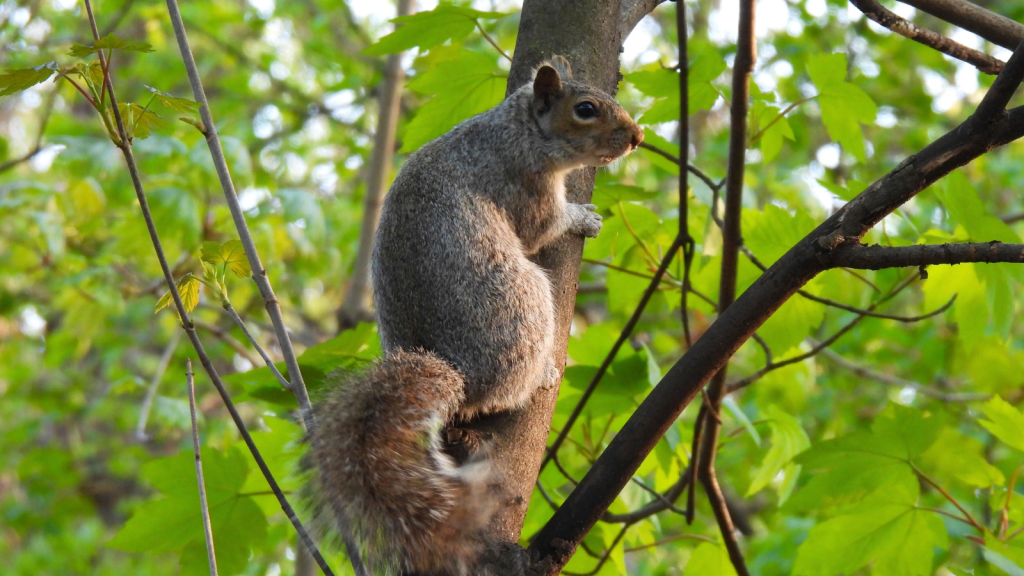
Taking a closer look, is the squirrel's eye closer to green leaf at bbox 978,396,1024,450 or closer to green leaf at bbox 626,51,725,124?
green leaf at bbox 626,51,725,124

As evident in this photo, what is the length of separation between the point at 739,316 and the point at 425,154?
971mm

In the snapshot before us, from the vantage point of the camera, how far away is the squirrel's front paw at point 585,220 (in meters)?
1.79

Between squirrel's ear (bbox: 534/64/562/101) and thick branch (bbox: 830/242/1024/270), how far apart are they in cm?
85

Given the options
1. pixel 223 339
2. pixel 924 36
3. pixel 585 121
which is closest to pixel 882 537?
pixel 924 36

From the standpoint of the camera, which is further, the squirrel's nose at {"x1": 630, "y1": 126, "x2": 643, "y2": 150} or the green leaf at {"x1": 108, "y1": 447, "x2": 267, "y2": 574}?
the squirrel's nose at {"x1": 630, "y1": 126, "x2": 643, "y2": 150}

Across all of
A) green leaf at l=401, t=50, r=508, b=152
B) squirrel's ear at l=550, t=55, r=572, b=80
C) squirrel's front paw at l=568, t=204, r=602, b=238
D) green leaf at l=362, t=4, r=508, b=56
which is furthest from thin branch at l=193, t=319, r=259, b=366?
squirrel's ear at l=550, t=55, r=572, b=80

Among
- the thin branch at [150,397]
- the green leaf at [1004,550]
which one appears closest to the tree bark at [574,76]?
the green leaf at [1004,550]

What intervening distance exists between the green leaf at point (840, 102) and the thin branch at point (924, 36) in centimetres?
24

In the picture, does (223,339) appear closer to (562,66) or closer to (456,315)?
(456,315)

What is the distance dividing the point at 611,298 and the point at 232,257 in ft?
3.56

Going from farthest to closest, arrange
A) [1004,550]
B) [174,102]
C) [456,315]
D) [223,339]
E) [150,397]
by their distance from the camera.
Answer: [223,339]
[150,397]
[456,315]
[1004,550]
[174,102]

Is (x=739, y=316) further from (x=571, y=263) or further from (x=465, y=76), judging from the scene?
(x=465, y=76)

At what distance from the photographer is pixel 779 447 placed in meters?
1.84

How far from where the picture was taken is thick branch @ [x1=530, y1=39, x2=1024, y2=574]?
3.72 feet
